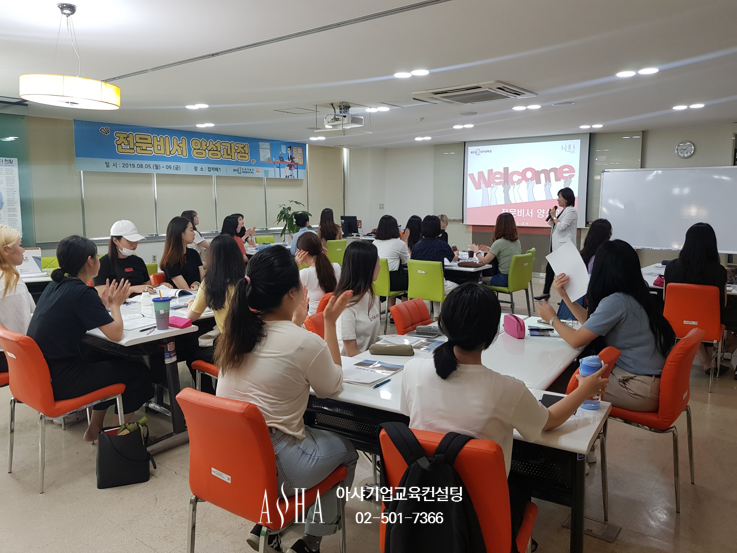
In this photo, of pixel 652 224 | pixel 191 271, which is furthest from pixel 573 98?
pixel 191 271

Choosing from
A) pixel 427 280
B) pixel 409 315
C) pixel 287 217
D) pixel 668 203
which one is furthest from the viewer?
pixel 287 217

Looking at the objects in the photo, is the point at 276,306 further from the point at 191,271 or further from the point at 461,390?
the point at 191,271

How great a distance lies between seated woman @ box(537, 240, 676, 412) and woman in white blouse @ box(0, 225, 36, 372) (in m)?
3.24

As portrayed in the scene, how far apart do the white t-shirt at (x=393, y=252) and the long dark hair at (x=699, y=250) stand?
2.77m

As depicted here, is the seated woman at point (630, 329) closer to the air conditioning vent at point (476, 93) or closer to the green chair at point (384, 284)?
the air conditioning vent at point (476, 93)

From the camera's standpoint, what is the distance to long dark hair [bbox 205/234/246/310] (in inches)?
115

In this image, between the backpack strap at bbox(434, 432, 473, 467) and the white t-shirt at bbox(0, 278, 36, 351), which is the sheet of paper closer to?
the backpack strap at bbox(434, 432, 473, 467)

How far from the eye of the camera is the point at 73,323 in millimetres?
2725

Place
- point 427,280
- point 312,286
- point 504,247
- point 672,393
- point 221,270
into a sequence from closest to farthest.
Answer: point 672,393 → point 221,270 → point 312,286 → point 427,280 → point 504,247

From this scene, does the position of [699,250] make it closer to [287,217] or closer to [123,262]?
[123,262]

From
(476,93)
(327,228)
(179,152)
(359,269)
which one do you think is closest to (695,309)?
(359,269)

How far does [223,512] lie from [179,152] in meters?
6.80

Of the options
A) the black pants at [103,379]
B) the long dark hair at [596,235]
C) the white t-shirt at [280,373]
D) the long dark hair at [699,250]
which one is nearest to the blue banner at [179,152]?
the black pants at [103,379]

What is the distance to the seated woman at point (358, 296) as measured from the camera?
2.78m
